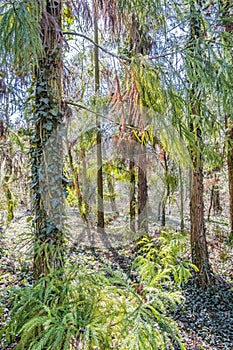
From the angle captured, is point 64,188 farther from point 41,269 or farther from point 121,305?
point 121,305

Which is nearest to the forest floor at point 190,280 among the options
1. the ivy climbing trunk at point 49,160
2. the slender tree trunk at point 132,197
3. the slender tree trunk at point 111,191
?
the ivy climbing trunk at point 49,160

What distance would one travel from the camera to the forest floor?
2.97 meters

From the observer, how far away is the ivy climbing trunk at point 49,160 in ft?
5.18

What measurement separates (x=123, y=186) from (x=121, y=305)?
5096 mm

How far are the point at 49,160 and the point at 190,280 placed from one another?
11.2ft

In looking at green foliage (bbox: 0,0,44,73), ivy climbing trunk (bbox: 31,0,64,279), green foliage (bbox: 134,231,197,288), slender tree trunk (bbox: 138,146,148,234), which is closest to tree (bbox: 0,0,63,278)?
ivy climbing trunk (bbox: 31,0,64,279)

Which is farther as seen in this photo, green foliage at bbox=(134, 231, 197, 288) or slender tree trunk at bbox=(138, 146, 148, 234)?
slender tree trunk at bbox=(138, 146, 148, 234)

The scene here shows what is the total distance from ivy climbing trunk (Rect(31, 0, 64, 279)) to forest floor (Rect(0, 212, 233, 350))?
11 centimetres

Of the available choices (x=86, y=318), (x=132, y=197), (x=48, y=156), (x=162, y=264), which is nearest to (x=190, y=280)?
(x=162, y=264)

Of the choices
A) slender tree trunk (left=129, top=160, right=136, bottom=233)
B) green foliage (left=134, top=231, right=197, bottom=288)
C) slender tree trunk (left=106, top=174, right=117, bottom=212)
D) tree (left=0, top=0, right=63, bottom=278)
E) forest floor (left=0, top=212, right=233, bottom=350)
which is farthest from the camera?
slender tree trunk (left=106, top=174, right=117, bottom=212)

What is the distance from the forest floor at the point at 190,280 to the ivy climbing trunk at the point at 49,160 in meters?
0.11

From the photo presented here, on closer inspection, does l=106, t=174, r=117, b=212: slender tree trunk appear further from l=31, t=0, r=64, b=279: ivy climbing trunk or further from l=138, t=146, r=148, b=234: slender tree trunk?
l=31, t=0, r=64, b=279: ivy climbing trunk

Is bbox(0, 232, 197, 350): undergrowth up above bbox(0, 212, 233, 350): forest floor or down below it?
above

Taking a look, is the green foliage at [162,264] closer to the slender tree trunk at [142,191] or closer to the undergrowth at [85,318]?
the undergrowth at [85,318]
